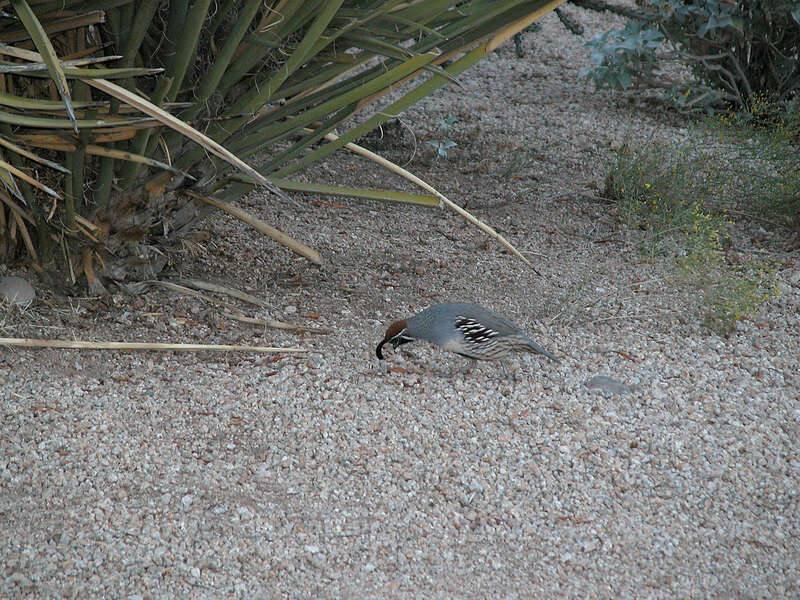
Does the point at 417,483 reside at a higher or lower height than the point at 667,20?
lower

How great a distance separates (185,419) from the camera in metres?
3.40

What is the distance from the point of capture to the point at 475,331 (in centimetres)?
370

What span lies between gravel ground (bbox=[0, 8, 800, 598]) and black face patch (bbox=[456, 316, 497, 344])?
0.81 feet

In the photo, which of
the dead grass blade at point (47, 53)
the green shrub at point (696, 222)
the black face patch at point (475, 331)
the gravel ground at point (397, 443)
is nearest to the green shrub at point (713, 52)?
the green shrub at point (696, 222)

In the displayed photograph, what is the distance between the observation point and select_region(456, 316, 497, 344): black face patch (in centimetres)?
369

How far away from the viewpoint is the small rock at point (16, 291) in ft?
12.6

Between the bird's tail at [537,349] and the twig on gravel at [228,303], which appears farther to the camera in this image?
the twig on gravel at [228,303]

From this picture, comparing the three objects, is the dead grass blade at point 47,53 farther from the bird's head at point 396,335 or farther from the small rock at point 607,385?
the small rock at point 607,385

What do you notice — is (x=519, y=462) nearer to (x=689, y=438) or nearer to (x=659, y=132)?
(x=689, y=438)

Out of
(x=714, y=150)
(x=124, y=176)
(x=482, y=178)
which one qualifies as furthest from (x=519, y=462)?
(x=714, y=150)

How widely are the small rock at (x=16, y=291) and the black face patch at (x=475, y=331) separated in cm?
193

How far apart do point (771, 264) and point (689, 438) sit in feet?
7.22

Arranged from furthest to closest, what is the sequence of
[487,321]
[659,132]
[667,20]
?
1. [659,132]
2. [667,20]
3. [487,321]

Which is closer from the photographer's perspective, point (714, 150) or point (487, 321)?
point (487, 321)
